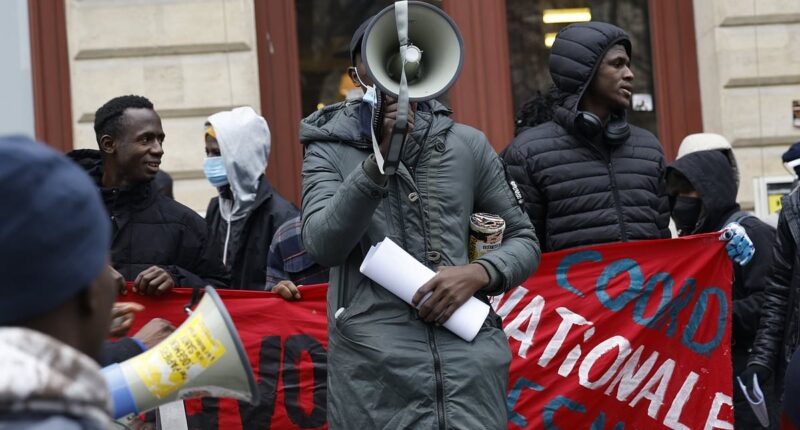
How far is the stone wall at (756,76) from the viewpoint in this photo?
30.6ft

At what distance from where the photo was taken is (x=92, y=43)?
9.16m

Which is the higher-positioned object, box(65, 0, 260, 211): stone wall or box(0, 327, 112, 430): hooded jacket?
box(65, 0, 260, 211): stone wall

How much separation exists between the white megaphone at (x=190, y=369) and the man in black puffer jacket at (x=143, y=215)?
242 cm

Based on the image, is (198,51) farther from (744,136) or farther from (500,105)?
(744,136)

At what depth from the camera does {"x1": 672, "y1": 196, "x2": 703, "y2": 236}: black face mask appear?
6.61 m

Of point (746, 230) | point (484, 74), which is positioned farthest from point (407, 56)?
point (484, 74)

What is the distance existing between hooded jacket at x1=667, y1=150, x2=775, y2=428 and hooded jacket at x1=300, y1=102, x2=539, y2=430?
2028mm

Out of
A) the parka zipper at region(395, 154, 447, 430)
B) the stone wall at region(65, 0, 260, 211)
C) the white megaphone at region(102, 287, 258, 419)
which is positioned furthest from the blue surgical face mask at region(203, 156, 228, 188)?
the white megaphone at region(102, 287, 258, 419)

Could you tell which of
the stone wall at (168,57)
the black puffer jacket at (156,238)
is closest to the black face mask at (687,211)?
the black puffer jacket at (156,238)

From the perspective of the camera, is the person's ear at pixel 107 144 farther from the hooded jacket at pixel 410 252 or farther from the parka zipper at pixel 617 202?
the parka zipper at pixel 617 202

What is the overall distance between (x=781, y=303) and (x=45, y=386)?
4.27 meters

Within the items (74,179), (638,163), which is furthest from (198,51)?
(74,179)

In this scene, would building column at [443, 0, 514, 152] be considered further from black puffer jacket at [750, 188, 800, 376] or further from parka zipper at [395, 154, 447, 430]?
parka zipper at [395, 154, 447, 430]

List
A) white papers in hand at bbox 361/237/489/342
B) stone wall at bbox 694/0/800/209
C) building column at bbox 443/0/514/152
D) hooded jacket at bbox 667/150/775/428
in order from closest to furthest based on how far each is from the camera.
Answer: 1. white papers in hand at bbox 361/237/489/342
2. hooded jacket at bbox 667/150/775/428
3. stone wall at bbox 694/0/800/209
4. building column at bbox 443/0/514/152
